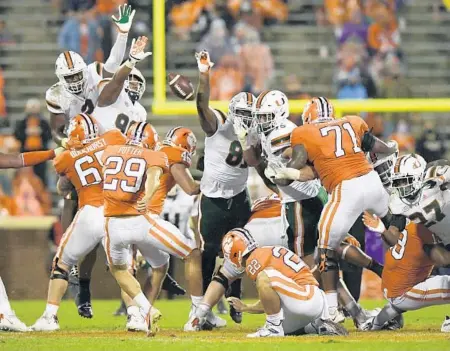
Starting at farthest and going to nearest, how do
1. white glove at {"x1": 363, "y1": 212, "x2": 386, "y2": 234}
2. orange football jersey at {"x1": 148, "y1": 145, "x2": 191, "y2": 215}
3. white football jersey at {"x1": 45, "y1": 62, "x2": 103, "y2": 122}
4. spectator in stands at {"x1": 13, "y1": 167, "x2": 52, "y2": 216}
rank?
spectator in stands at {"x1": 13, "y1": 167, "x2": 52, "y2": 216}
white football jersey at {"x1": 45, "y1": 62, "x2": 103, "y2": 122}
orange football jersey at {"x1": 148, "y1": 145, "x2": 191, "y2": 215}
white glove at {"x1": 363, "y1": 212, "x2": 386, "y2": 234}

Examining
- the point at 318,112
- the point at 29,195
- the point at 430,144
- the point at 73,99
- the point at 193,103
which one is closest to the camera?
the point at 318,112

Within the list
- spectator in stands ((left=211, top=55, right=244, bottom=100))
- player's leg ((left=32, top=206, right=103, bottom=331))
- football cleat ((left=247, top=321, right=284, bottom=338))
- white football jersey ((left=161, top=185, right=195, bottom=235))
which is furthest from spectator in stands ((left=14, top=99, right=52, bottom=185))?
football cleat ((left=247, top=321, right=284, bottom=338))

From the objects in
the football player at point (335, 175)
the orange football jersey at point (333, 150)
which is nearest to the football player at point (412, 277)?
the football player at point (335, 175)

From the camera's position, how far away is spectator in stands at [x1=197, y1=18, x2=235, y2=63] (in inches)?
599

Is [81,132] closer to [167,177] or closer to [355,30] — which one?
[167,177]

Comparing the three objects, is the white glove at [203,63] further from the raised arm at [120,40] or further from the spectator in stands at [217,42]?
the spectator in stands at [217,42]

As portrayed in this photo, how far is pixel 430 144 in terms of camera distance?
14.7m

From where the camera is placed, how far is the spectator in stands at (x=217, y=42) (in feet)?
49.9

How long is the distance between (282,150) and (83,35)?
6.13 metres

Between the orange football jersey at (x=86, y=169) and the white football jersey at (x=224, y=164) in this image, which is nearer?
the orange football jersey at (x=86, y=169)

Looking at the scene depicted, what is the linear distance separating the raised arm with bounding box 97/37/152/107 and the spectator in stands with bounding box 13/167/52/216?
399 centimetres

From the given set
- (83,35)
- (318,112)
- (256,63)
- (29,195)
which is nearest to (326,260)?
(318,112)

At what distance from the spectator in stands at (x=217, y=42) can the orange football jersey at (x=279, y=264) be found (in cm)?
675

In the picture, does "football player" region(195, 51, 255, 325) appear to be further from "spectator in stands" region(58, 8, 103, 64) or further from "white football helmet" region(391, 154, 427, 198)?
"spectator in stands" region(58, 8, 103, 64)
